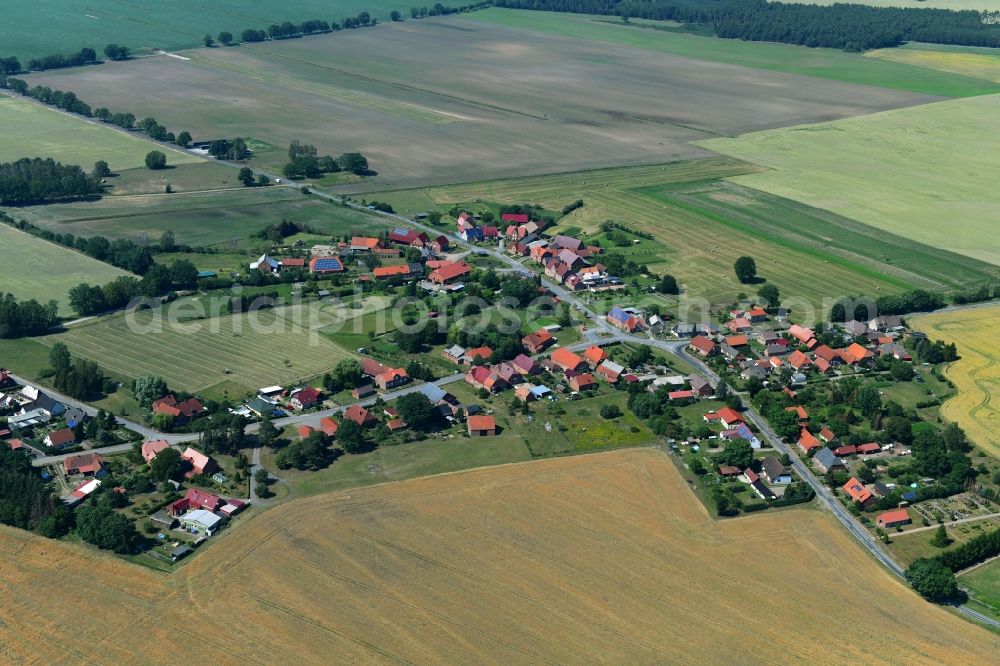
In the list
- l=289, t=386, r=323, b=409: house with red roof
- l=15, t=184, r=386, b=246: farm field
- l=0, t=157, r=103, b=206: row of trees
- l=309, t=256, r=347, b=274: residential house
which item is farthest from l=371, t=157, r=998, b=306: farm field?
l=289, t=386, r=323, b=409: house with red roof

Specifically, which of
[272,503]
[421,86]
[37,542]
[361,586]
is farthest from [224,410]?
[421,86]

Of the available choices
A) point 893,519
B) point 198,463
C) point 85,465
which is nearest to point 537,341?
point 198,463

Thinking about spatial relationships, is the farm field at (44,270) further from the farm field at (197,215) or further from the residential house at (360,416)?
the residential house at (360,416)

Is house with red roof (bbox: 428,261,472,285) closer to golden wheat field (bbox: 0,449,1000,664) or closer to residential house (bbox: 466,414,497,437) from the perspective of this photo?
residential house (bbox: 466,414,497,437)

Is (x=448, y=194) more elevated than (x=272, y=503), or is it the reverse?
(x=448, y=194)

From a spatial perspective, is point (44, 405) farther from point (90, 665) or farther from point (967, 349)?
point (967, 349)

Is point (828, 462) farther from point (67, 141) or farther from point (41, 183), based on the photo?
point (67, 141)
